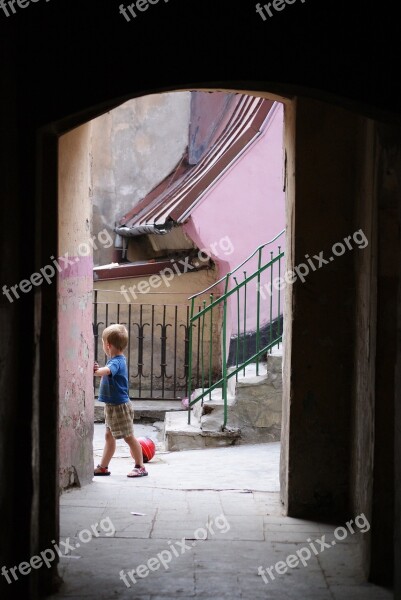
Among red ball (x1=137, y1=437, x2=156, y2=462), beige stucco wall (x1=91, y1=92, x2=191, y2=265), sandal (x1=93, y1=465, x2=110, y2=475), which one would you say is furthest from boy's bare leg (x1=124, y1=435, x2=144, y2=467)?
beige stucco wall (x1=91, y1=92, x2=191, y2=265)

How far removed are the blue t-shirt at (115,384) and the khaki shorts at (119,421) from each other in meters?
0.06

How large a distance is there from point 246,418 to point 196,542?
345 cm

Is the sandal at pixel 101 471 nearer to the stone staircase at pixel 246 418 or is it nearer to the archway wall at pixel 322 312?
the stone staircase at pixel 246 418

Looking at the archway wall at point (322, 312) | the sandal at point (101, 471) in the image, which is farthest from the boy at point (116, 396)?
the archway wall at point (322, 312)

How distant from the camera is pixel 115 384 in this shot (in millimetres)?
6848

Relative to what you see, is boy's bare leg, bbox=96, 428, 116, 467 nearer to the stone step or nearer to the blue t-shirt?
the blue t-shirt

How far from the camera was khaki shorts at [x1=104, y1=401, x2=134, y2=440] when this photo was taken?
6.89 m

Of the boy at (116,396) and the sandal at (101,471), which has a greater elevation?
the boy at (116,396)

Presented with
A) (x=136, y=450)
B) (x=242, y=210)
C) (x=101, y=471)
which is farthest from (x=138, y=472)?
(x=242, y=210)

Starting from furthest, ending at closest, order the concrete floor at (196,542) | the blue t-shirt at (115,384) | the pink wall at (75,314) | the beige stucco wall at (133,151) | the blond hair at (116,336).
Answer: the beige stucco wall at (133,151), the blond hair at (116,336), the blue t-shirt at (115,384), the pink wall at (75,314), the concrete floor at (196,542)

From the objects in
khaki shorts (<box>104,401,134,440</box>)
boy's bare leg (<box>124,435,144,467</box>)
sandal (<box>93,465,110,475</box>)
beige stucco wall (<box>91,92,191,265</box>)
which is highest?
beige stucco wall (<box>91,92,191,265</box>)

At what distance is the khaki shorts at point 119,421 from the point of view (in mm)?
6887

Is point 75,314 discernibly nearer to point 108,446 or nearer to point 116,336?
point 116,336

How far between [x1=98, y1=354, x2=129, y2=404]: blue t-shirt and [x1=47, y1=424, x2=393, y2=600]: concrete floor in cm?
68
